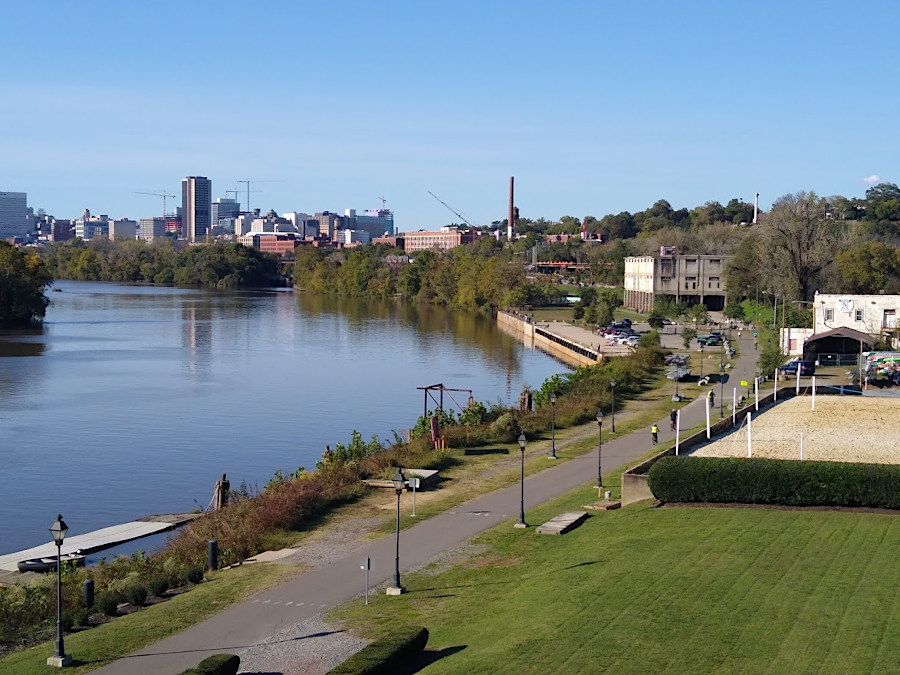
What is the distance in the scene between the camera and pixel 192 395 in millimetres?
58000

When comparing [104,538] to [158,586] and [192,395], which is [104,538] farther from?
[192,395]

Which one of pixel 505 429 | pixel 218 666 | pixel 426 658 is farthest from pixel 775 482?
pixel 505 429

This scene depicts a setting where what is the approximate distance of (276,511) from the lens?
26.8 meters

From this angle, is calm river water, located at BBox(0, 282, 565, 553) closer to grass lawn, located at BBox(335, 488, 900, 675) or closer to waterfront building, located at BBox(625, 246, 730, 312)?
grass lawn, located at BBox(335, 488, 900, 675)

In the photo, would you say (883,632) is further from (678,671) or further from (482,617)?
(482,617)

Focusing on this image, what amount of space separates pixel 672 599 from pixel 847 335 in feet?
156

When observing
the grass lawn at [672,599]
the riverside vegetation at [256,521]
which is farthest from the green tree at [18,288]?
the grass lawn at [672,599]

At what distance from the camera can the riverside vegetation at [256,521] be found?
66.8ft

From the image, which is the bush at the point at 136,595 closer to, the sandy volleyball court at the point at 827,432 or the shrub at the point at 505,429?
the sandy volleyball court at the point at 827,432

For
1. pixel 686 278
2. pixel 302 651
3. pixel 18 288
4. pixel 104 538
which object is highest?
pixel 686 278

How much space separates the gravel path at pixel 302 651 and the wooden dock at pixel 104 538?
10.1 meters

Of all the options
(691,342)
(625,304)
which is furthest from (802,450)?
(625,304)

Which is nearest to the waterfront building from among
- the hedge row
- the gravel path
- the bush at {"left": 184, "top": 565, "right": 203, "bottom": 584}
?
the hedge row

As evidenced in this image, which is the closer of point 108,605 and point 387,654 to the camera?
point 387,654
